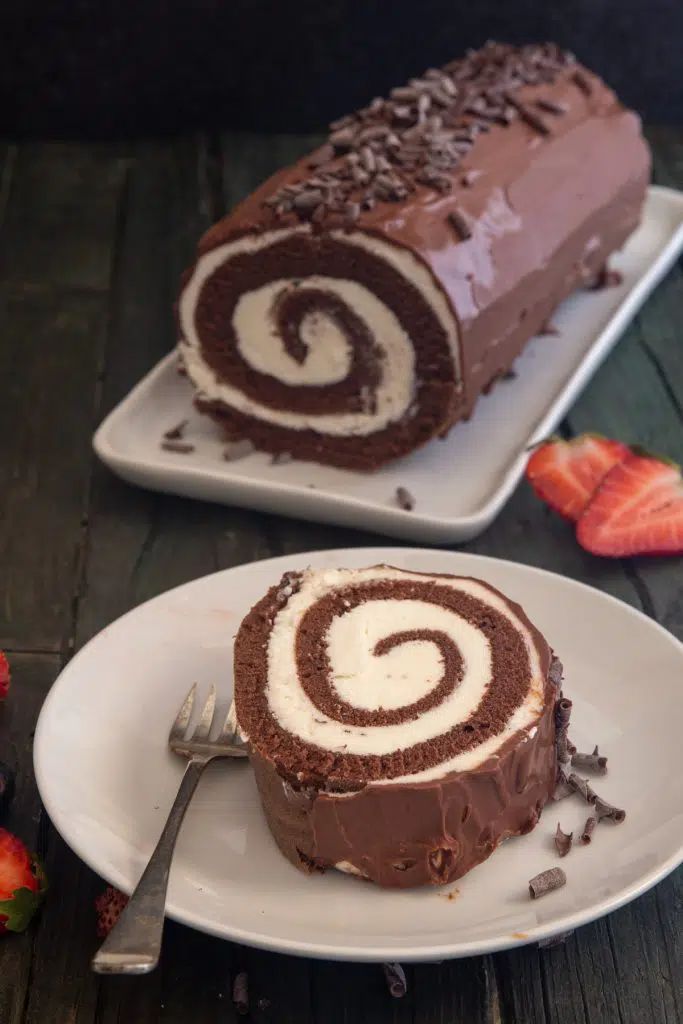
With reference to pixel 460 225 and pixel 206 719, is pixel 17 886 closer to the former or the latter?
pixel 206 719

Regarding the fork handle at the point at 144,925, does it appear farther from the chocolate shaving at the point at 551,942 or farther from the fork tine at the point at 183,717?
the chocolate shaving at the point at 551,942

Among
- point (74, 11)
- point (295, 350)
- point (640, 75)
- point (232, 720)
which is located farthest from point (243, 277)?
point (640, 75)

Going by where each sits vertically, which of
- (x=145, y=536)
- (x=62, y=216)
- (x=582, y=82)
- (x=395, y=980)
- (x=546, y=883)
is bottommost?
(x=62, y=216)

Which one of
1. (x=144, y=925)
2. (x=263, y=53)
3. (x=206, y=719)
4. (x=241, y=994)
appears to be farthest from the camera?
(x=263, y=53)

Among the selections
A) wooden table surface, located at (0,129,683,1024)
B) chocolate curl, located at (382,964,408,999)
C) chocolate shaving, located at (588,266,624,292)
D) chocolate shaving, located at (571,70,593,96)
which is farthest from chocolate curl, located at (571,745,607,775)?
chocolate shaving, located at (571,70,593,96)

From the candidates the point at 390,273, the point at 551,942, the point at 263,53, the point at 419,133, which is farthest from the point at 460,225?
the point at 263,53

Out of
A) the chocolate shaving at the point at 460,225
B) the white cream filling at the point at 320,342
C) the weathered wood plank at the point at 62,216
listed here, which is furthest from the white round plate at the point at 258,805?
the weathered wood plank at the point at 62,216
